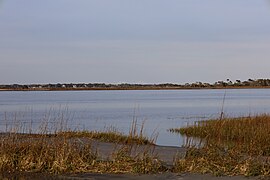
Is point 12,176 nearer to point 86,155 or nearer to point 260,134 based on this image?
point 86,155

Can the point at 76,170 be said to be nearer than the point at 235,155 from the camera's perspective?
Yes

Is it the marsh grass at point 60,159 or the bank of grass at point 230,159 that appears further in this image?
the marsh grass at point 60,159

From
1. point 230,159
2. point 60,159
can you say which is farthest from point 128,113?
point 60,159

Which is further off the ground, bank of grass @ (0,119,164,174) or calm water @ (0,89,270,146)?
bank of grass @ (0,119,164,174)

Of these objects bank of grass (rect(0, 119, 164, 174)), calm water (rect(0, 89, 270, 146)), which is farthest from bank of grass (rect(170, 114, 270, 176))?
calm water (rect(0, 89, 270, 146))

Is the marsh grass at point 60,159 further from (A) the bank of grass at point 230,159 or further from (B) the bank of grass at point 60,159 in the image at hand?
(A) the bank of grass at point 230,159

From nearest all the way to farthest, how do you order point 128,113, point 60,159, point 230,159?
point 60,159 < point 230,159 < point 128,113

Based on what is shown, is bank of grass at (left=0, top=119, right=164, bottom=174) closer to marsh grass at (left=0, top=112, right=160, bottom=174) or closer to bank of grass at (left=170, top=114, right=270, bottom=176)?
marsh grass at (left=0, top=112, right=160, bottom=174)

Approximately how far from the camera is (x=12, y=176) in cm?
940

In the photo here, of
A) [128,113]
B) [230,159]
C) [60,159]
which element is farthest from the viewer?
[128,113]

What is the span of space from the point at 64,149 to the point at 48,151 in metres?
0.38

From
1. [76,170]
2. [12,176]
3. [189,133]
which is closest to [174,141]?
[189,133]

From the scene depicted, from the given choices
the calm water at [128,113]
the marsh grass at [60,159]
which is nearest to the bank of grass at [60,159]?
the marsh grass at [60,159]

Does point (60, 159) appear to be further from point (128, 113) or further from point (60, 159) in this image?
point (128, 113)
